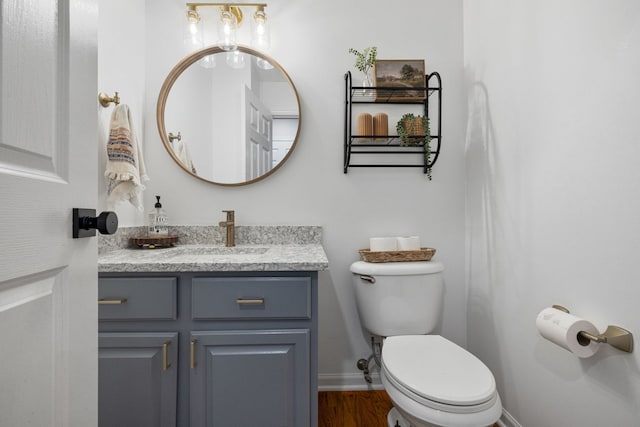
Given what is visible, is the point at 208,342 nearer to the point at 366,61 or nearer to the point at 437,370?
the point at 437,370

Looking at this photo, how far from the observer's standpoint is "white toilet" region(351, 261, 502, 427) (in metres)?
0.94

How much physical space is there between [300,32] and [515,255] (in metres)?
1.55

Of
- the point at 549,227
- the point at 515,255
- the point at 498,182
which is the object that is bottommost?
the point at 515,255

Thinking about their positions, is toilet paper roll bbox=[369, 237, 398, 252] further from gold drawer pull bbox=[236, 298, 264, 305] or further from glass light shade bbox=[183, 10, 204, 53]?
glass light shade bbox=[183, 10, 204, 53]

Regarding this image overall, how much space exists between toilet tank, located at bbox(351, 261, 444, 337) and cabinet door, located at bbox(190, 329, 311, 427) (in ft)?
1.59

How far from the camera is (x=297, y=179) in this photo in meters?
1.69

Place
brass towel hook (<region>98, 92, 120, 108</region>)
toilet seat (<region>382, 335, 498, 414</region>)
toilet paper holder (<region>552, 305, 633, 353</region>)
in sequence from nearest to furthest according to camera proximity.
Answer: toilet paper holder (<region>552, 305, 633, 353</region>), toilet seat (<region>382, 335, 498, 414</region>), brass towel hook (<region>98, 92, 120, 108</region>)

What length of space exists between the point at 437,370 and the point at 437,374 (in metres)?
0.03

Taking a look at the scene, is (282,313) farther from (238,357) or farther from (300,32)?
(300,32)

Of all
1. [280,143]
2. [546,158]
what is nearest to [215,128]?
[280,143]

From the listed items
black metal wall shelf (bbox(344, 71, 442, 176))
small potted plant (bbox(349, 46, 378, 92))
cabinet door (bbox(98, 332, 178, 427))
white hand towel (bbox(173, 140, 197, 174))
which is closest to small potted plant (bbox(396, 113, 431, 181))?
black metal wall shelf (bbox(344, 71, 442, 176))

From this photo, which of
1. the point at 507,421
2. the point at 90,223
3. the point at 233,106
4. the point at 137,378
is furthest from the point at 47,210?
the point at 507,421

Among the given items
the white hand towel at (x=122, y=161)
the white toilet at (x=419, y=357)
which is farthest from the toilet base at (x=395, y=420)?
the white hand towel at (x=122, y=161)

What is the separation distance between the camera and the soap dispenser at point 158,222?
158 cm
